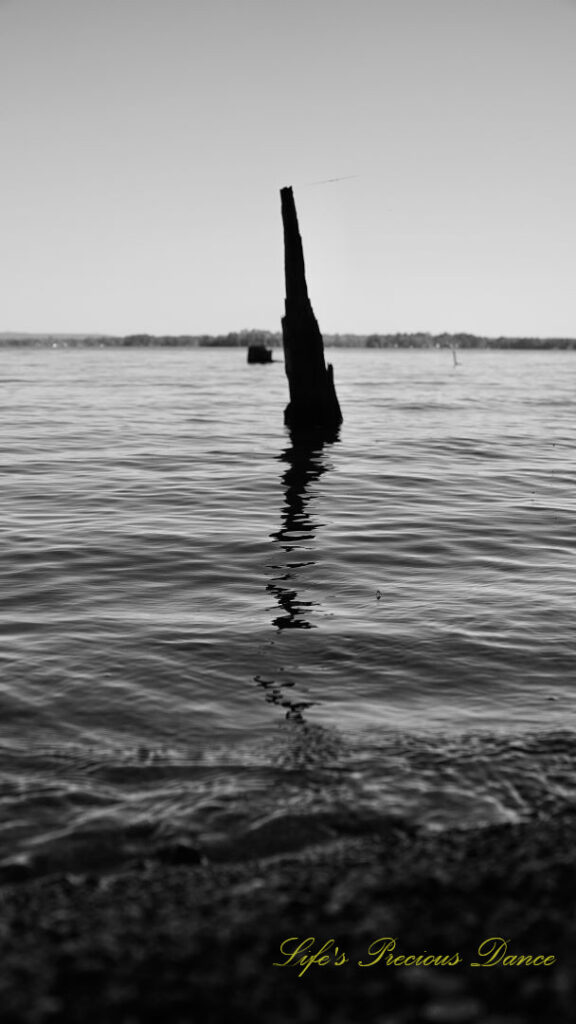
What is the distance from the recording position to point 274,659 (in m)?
6.51

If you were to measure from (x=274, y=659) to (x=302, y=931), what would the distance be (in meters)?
3.49

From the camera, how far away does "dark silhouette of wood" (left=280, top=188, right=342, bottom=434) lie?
21.5m

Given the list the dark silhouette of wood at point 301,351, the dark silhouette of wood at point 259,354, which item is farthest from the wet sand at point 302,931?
the dark silhouette of wood at point 259,354

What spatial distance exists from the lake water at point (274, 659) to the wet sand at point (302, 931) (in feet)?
0.83

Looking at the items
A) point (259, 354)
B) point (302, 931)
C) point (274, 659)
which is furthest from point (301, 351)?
point (259, 354)

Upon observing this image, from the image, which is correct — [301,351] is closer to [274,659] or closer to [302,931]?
[274,659]

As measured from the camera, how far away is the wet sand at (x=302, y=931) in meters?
2.69

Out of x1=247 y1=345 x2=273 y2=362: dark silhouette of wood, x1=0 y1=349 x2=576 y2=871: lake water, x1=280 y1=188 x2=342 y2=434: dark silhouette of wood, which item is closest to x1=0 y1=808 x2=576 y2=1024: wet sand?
x1=0 y1=349 x2=576 y2=871: lake water

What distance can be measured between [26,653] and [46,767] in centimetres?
212

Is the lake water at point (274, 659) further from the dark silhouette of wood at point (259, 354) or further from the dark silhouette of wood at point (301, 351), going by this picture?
the dark silhouette of wood at point (259, 354)

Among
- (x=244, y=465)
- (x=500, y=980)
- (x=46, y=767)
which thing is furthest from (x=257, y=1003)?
(x=244, y=465)

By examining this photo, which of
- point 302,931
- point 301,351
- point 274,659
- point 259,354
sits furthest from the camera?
point 259,354

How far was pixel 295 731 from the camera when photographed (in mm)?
5098

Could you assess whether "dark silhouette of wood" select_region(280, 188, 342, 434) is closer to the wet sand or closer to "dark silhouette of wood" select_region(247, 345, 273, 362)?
the wet sand
